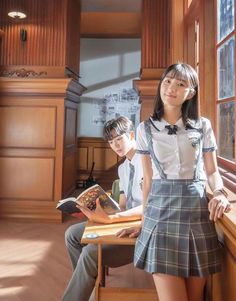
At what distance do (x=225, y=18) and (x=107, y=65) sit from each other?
16.3 feet

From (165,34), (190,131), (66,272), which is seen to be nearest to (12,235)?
(66,272)

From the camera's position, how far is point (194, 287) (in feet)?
3.85

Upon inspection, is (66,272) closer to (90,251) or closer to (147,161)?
(90,251)

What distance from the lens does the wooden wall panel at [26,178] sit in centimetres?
394

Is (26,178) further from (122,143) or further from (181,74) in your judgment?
(181,74)

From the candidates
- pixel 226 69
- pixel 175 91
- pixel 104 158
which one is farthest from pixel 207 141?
pixel 104 158

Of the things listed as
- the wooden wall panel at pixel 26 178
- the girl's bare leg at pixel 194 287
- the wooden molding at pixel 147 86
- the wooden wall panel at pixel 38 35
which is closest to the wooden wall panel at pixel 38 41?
the wooden wall panel at pixel 38 35

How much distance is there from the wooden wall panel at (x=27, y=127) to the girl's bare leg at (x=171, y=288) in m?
3.04

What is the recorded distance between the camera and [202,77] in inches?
82.1

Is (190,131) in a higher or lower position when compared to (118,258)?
higher

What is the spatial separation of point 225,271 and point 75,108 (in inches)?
152

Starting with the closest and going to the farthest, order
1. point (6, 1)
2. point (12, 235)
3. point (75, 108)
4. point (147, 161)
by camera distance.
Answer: point (147, 161)
point (12, 235)
point (6, 1)
point (75, 108)

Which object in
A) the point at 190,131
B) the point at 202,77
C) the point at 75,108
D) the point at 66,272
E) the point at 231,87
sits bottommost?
the point at 66,272

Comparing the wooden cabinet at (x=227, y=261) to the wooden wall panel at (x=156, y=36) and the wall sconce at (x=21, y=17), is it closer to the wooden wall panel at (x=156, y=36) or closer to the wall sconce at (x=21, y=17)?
the wooden wall panel at (x=156, y=36)
